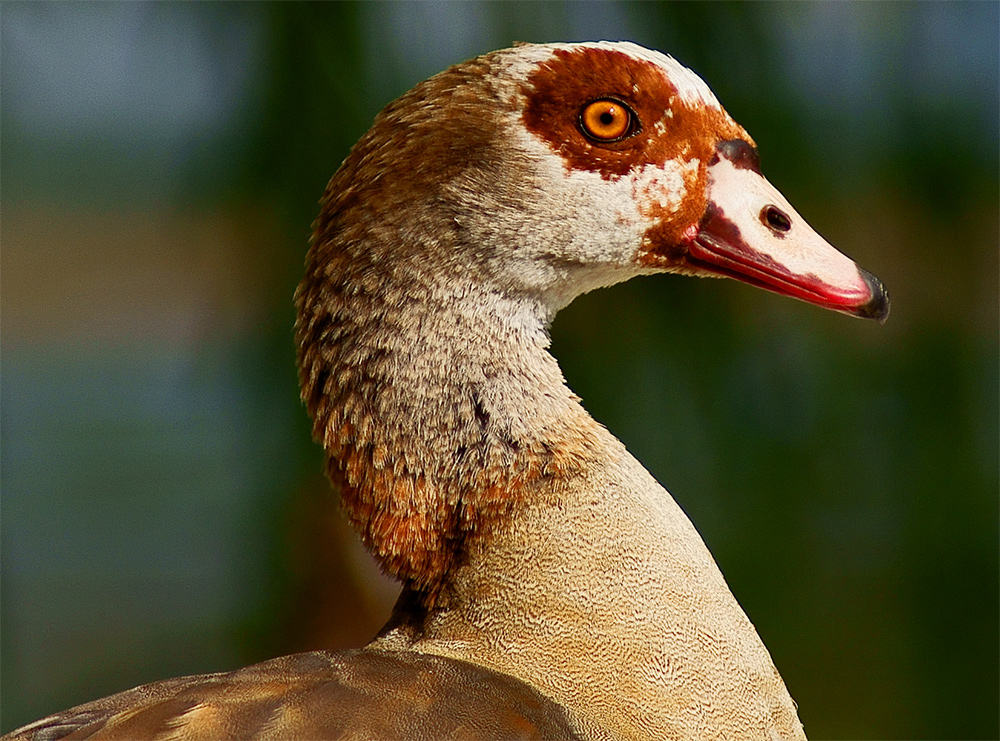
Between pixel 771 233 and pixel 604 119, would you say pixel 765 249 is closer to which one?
pixel 771 233

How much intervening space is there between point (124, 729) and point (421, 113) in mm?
546

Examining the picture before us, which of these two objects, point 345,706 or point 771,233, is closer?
point 345,706

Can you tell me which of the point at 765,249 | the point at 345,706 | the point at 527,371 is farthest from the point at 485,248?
the point at 345,706

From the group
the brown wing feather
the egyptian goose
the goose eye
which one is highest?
the goose eye

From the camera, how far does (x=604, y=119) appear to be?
3.07ft

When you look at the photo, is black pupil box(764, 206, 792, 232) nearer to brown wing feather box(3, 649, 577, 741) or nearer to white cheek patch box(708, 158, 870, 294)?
white cheek patch box(708, 158, 870, 294)

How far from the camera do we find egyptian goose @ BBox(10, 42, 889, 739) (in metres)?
0.84

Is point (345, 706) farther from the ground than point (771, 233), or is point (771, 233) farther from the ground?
point (771, 233)

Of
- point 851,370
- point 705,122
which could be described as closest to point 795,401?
point 851,370

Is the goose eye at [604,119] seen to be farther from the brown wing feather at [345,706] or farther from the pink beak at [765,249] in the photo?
the brown wing feather at [345,706]

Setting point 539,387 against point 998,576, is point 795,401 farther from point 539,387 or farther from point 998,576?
point 539,387

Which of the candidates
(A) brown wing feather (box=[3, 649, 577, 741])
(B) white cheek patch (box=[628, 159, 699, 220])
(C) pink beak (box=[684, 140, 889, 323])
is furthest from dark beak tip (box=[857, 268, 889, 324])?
(A) brown wing feather (box=[3, 649, 577, 741])

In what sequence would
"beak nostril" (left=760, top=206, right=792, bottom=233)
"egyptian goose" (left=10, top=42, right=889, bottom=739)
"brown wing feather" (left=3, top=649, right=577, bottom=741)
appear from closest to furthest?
"brown wing feather" (left=3, top=649, right=577, bottom=741)
"egyptian goose" (left=10, top=42, right=889, bottom=739)
"beak nostril" (left=760, top=206, right=792, bottom=233)

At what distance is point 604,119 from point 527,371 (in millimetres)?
233
